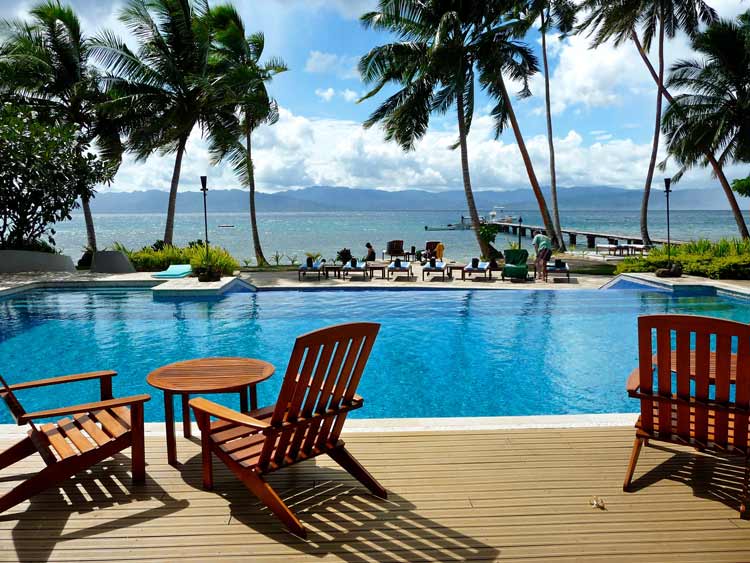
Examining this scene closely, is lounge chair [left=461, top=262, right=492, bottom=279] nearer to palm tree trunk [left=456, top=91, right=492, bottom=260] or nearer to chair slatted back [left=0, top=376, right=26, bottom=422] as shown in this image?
palm tree trunk [left=456, top=91, right=492, bottom=260]

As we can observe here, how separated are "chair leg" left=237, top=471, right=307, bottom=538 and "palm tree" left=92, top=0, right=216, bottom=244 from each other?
57.7 feet

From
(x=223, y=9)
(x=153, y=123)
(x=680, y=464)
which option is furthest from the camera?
(x=223, y=9)

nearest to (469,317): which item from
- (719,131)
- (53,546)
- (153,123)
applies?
(53,546)

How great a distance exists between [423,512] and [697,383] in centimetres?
161

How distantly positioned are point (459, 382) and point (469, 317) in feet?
13.0

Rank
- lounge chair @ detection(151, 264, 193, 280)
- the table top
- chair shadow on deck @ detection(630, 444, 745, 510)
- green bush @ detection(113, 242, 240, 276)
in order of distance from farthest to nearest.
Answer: green bush @ detection(113, 242, 240, 276)
lounge chair @ detection(151, 264, 193, 280)
the table top
chair shadow on deck @ detection(630, 444, 745, 510)

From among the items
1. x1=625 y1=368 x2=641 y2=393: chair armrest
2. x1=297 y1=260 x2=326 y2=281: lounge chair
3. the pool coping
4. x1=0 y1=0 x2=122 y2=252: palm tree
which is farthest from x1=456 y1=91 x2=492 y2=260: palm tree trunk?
x1=625 y1=368 x2=641 y2=393: chair armrest

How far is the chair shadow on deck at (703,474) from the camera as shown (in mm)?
3266

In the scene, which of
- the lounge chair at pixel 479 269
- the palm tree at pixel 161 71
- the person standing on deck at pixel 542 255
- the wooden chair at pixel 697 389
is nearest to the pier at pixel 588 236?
the lounge chair at pixel 479 269

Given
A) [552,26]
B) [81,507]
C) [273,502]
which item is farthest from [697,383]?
[552,26]

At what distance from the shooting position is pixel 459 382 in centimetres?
720

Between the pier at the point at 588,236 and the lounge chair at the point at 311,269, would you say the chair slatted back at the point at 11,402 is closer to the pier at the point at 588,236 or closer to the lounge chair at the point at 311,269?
the lounge chair at the point at 311,269

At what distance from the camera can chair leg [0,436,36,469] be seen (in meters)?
3.39

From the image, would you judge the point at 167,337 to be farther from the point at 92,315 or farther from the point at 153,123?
the point at 153,123
